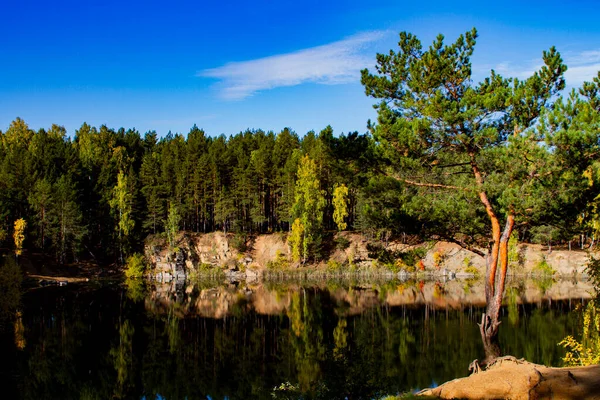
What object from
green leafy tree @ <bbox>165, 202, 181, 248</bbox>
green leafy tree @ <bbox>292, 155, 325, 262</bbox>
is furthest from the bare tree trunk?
green leafy tree @ <bbox>165, 202, 181, 248</bbox>

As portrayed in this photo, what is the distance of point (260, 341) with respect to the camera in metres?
31.4

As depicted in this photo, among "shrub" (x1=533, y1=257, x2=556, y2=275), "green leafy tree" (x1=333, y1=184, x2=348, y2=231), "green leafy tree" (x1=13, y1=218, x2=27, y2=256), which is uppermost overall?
A: "green leafy tree" (x1=333, y1=184, x2=348, y2=231)

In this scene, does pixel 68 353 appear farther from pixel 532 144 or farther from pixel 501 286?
pixel 532 144

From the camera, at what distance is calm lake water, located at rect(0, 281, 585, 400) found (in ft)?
72.9

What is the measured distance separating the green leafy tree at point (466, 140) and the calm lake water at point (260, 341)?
280 inches

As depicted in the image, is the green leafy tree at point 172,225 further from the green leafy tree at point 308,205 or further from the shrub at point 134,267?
the green leafy tree at point 308,205

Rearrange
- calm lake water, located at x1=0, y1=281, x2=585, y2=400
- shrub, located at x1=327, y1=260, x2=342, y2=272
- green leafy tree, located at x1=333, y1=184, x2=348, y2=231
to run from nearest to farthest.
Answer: calm lake water, located at x1=0, y1=281, x2=585, y2=400, shrub, located at x1=327, y1=260, x2=342, y2=272, green leafy tree, located at x1=333, y1=184, x2=348, y2=231

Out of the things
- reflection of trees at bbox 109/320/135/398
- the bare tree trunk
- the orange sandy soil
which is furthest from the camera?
reflection of trees at bbox 109/320/135/398

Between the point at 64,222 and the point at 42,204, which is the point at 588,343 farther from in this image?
the point at 42,204

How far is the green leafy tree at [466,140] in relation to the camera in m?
15.2

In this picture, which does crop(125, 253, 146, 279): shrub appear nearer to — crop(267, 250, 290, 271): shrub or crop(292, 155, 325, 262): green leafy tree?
crop(267, 250, 290, 271): shrub

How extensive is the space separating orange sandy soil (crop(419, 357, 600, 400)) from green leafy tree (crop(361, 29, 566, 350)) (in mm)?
4998

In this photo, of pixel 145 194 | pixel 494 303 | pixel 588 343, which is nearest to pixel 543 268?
pixel 588 343

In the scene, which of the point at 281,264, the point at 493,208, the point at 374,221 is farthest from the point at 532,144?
the point at 281,264
